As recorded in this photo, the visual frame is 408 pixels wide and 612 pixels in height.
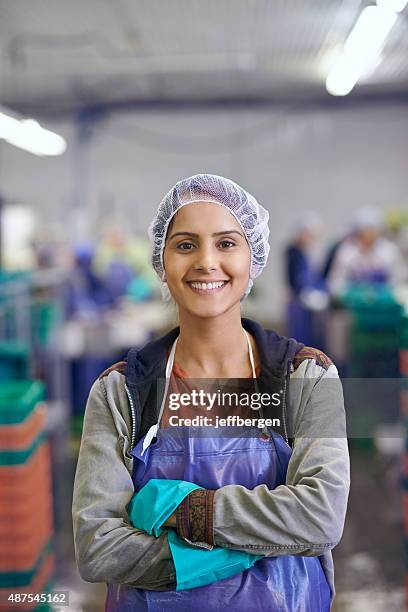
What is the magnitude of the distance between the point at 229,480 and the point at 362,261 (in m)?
3.90

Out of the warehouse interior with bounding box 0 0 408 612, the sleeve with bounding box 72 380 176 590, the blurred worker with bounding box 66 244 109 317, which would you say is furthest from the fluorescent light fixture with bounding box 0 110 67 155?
the blurred worker with bounding box 66 244 109 317

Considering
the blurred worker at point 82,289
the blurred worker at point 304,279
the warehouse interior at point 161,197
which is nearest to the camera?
the warehouse interior at point 161,197

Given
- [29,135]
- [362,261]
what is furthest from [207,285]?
[362,261]

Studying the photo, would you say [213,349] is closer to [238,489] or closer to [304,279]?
[238,489]

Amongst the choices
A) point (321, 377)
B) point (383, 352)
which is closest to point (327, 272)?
point (383, 352)

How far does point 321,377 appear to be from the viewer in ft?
4.78

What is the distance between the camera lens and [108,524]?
136 centimetres

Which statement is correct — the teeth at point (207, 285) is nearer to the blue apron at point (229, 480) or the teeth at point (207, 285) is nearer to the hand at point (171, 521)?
the blue apron at point (229, 480)

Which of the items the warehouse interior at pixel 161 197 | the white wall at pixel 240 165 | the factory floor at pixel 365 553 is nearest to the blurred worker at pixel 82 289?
the warehouse interior at pixel 161 197

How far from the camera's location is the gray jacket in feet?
4.39

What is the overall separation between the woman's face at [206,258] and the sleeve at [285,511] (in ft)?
1.11

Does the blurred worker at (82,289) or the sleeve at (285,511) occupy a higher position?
the blurred worker at (82,289)

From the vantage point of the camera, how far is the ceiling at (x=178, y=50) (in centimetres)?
223

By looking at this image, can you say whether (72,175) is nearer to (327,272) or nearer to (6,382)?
(327,272)
